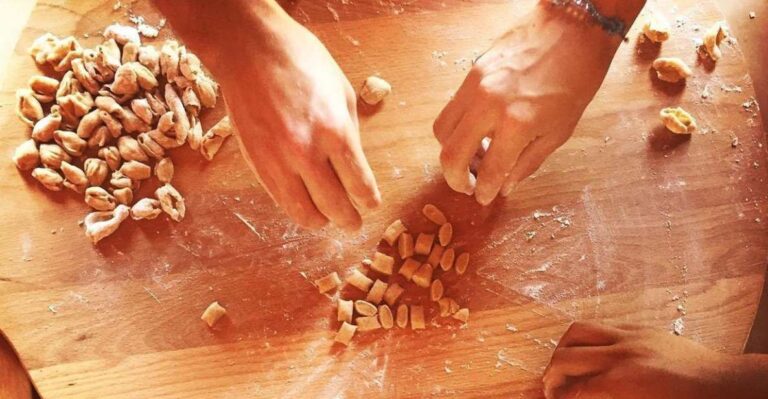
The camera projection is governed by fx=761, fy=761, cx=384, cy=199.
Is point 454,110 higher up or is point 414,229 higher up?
point 454,110

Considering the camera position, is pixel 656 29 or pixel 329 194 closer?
pixel 329 194

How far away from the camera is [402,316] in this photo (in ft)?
2.65

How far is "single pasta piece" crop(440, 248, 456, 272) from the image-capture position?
2.71ft

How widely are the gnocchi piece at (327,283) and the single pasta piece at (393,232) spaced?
0.07 meters

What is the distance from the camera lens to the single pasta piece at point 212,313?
794 mm

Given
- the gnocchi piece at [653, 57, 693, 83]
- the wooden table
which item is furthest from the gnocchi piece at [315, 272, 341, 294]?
the gnocchi piece at [653, 57, 693, 83]

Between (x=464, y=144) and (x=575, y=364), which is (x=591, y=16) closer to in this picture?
(x=464, y=144)

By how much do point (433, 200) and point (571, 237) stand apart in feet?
0.52

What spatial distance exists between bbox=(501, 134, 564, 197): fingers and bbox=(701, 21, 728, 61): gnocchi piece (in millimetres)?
247

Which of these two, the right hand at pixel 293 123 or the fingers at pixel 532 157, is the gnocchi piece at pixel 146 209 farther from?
the fingers at pixel 532 157

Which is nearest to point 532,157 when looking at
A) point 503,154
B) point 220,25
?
point 503,154

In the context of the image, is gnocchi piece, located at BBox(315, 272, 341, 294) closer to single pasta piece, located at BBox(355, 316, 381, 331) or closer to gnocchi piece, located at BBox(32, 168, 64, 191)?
single pasta piece, located at BBox(355, 316, 381, 331)

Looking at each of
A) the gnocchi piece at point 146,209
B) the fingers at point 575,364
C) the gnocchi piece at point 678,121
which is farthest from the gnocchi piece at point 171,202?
the gnocchi piece at point 678,121

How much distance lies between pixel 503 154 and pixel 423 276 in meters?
0.16
